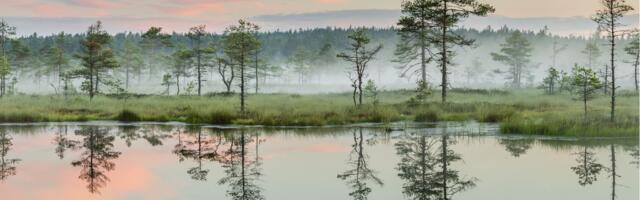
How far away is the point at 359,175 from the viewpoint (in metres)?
14.3

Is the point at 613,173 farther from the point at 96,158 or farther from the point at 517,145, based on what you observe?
the point at 96,158

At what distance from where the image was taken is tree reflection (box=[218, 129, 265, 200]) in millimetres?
12237

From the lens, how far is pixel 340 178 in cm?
1385

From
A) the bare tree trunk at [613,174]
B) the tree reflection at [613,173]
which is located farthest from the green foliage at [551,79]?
the tree reflection at [613,173]

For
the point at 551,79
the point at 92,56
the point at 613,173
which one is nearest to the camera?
the point at 613,173

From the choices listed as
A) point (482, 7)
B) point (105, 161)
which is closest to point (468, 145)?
point (105, 161)

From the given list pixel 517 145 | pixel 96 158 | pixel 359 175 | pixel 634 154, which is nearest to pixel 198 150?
pixel 96 158

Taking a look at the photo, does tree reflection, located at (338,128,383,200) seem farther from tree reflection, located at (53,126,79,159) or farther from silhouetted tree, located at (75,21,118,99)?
silhouetted tree, located at (75,21,118,99)

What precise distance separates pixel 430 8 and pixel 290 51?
413 ft

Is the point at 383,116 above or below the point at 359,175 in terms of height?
above

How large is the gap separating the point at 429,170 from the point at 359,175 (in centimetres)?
170

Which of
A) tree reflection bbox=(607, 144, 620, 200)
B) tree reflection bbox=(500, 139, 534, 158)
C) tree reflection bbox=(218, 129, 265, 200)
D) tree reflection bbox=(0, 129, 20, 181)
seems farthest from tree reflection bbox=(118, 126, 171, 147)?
tree reflection bbox=(607, 144, 620, 200)

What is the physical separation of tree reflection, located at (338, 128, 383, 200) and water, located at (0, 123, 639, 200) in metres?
0.02

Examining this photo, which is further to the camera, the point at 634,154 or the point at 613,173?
the point at 634,154
